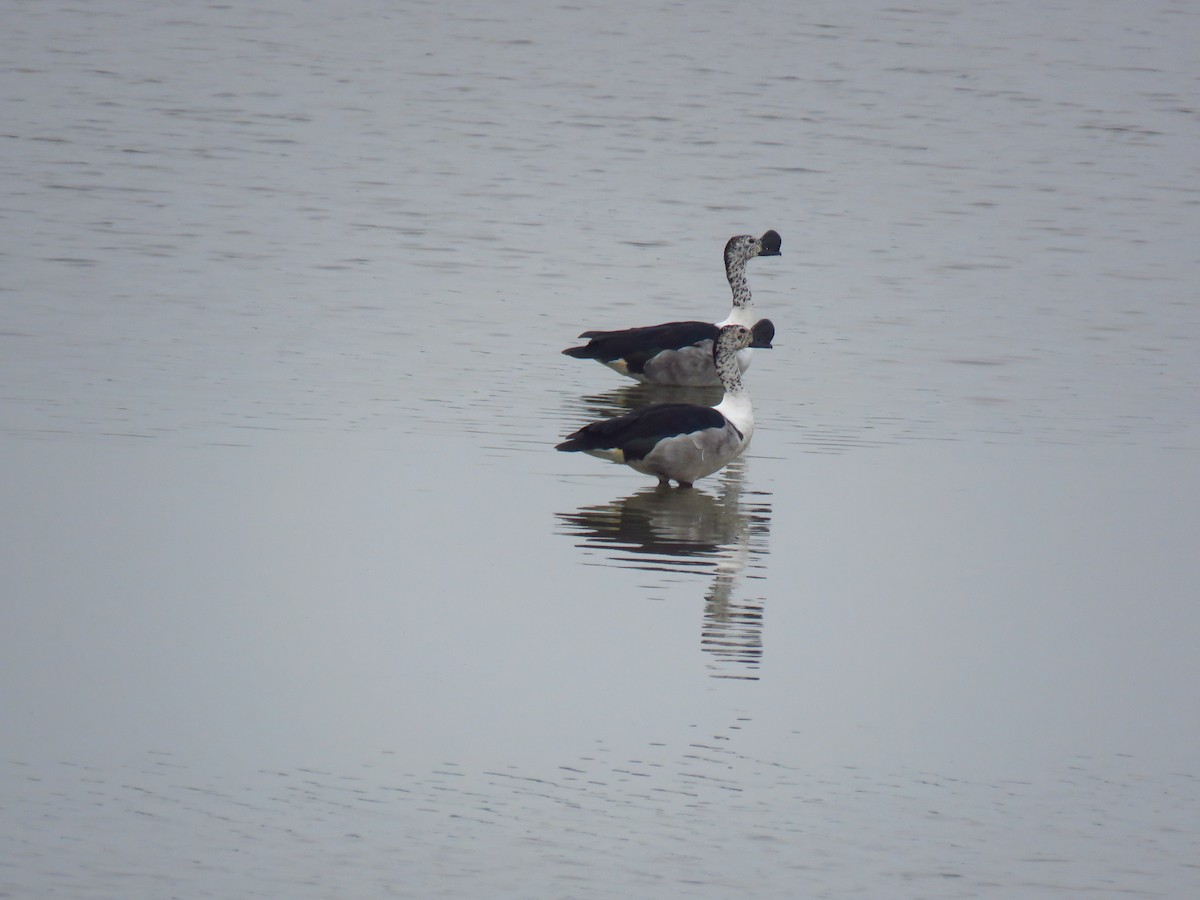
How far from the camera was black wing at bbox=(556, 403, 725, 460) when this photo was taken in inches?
453

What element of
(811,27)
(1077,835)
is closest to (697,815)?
(1077,835)

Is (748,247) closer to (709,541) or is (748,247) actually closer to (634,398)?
(634,398)

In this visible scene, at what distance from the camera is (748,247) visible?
1720 centimetres

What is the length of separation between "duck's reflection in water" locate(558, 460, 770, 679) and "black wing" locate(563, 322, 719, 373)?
2830mm

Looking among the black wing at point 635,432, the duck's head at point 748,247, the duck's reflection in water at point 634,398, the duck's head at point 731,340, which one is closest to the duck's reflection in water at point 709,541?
the black wing at point 635,432

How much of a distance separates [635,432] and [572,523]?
1.11 m

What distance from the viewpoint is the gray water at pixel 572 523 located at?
6715 millimetres

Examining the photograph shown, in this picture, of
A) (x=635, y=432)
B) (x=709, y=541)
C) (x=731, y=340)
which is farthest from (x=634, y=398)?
(x=709, y=541)

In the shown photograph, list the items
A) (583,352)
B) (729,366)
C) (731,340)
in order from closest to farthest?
1. (729,366)
2. (731,340)
3. (583,352)

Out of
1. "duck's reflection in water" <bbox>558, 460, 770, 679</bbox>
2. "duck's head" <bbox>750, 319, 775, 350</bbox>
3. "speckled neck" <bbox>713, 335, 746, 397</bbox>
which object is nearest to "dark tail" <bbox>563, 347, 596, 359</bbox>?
"duck's head" <bbox>750, 319, 775, 350</bbox>

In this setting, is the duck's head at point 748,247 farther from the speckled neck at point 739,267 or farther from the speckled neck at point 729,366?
the speckled neck at point 729,366

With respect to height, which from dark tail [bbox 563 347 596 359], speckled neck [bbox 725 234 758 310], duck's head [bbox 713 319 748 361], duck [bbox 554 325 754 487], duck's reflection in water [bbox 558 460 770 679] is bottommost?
duck's reflection in water [bbox 558 460 770 679]

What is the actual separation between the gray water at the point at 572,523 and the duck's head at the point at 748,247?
2.00ft

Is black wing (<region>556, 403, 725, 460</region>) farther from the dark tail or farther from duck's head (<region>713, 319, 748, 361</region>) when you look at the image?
the dark tail
